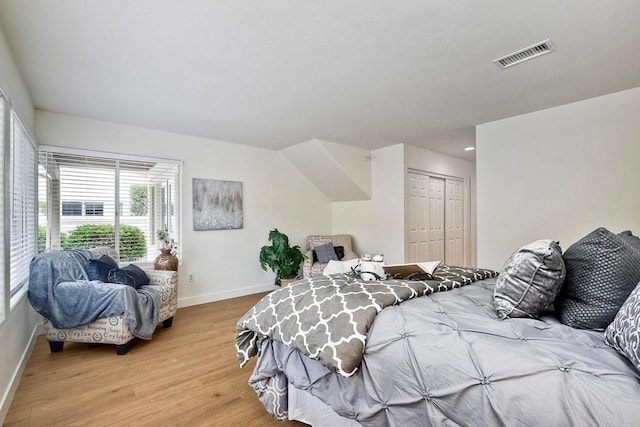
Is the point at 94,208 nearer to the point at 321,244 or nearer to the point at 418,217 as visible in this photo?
the point at 321,244

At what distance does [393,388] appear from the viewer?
1.24m

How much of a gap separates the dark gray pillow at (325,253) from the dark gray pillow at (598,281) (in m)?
3.60

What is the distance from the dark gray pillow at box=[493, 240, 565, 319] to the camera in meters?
1.25

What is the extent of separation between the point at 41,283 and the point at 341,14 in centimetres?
315

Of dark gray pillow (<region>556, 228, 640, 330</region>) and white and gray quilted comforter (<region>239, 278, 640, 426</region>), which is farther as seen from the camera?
dark gray pillow (<region>556, 228, 640, 330</region>)

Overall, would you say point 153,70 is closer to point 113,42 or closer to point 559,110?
point 113,42

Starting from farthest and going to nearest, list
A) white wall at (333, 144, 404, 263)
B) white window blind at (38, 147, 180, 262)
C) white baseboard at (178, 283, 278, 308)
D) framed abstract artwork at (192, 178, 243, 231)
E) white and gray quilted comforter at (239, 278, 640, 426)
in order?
white wall at (333, 144, 404, 263) → framed abstract artwork at (192, 178, 243, 231) → white baseboard at (178, 283, 278, 308) → white window blind at (38, 147, 180, 262) → white and gray quilted comforter at (239, 278, 640, 426)

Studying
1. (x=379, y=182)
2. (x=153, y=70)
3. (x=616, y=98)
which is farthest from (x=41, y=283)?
(x=616, y=98)

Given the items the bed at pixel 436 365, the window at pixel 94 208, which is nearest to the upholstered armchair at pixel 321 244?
the window at pixel 94 208

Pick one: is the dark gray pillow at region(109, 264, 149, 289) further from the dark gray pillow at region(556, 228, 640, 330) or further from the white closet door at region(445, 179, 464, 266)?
the white closet door at region(445, 179, 464, 266)

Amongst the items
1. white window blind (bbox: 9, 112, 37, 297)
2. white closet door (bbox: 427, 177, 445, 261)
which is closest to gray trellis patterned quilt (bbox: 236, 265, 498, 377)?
white window blind (bbox: 9, 112, 37, 297)

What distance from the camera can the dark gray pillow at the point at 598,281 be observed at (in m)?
1.14

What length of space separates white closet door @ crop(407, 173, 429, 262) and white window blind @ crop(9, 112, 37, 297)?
446 centimetres

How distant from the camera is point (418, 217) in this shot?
5008 millimetres
